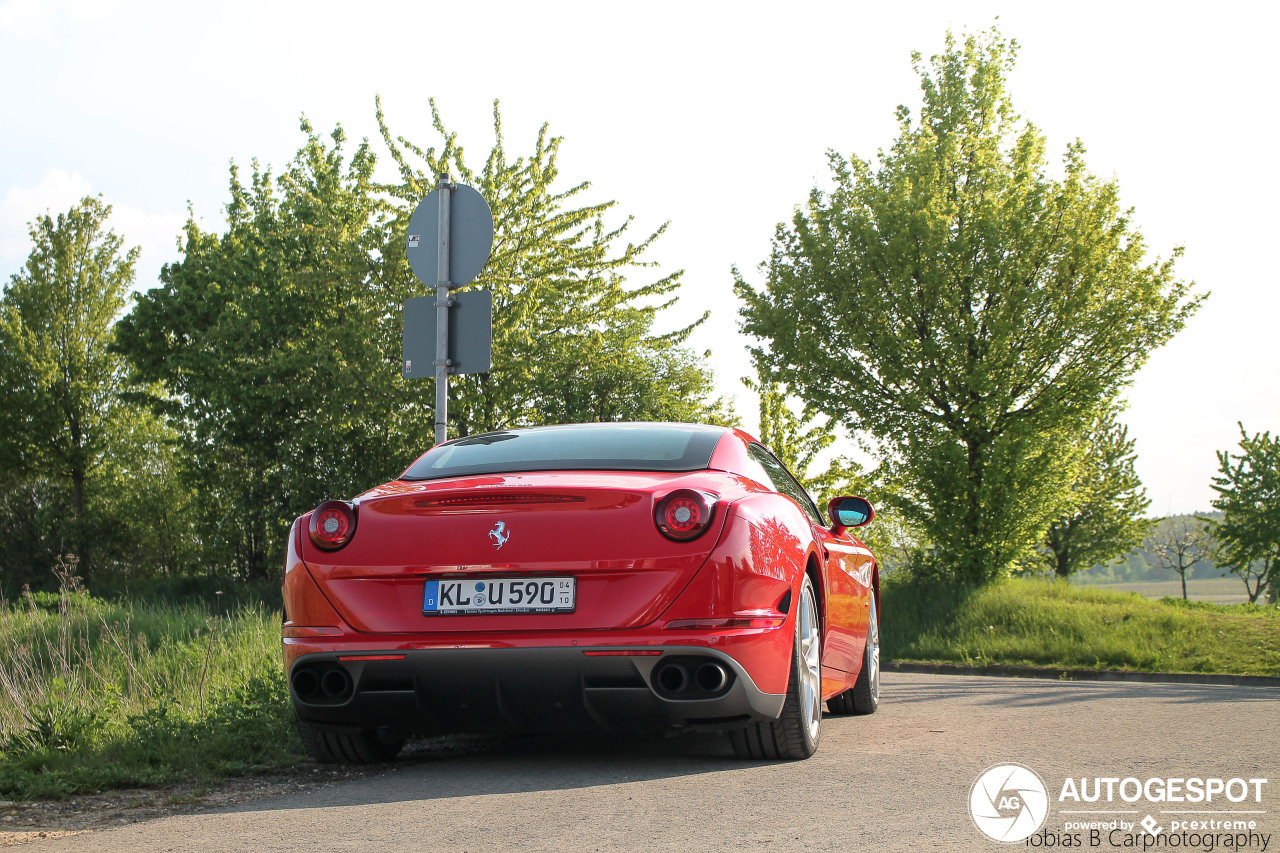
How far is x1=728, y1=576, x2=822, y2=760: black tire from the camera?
4887mm

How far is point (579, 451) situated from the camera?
17.6ft

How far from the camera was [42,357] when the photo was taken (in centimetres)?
3794

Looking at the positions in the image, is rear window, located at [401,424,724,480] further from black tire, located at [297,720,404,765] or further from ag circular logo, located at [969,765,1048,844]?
ag circular logo, located at [969,765,1048,844]

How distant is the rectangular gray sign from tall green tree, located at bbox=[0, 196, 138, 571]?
32.4 metres

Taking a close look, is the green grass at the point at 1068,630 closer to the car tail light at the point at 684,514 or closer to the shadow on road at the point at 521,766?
the shadow on road at the point at 521,766

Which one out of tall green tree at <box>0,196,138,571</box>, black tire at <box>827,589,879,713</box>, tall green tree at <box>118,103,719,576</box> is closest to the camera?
black tire at <box>827,589,879,713</box>

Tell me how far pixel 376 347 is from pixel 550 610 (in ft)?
66.8

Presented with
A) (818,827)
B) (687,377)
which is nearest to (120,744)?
(818,827)

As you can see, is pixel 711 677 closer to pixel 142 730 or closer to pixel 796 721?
pixel 796 721

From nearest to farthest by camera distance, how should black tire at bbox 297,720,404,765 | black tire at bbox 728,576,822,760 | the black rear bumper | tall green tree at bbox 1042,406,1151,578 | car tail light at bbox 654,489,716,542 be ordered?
the black rear bumper, car tail light at bbox 654,489,716,542, black tire at bbox 728,576,822,760, black tire at bbox 297,720,404,765, tall green tree at bbox 1042,406,1151,578

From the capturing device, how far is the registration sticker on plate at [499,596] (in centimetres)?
445

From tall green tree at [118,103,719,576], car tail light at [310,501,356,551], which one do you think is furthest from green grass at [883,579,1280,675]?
car tail light at [310,501,356,551]

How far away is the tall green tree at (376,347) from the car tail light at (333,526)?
1825cm

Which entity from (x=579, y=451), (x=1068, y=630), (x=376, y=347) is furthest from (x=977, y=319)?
(x=579, y=451)
